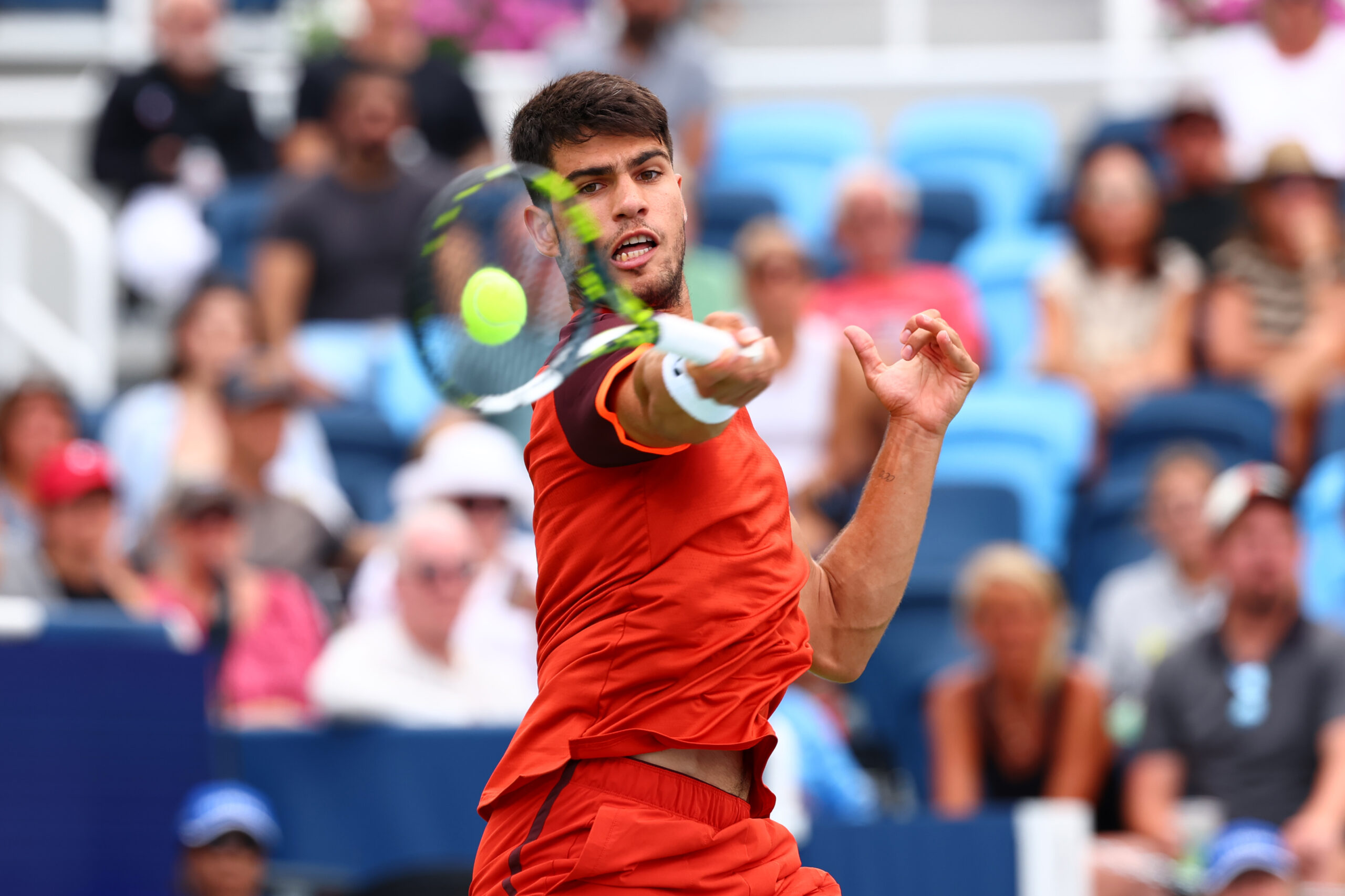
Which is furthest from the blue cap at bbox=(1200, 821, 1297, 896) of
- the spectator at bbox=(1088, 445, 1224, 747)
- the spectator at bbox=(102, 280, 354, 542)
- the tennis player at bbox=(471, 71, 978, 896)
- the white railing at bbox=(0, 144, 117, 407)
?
the white railing at bbox=(0, 144, 117, 407)

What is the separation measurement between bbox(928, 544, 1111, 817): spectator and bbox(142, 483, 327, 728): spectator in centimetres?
211

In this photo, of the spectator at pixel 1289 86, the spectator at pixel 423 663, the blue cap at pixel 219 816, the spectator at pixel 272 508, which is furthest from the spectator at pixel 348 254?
the spectator at pixel 1289 86

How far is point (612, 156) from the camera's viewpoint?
100 inches

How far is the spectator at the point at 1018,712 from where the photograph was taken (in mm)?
6004

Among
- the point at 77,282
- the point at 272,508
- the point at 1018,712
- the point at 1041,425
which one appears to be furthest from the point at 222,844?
the point at 77,282

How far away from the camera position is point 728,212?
944 cm

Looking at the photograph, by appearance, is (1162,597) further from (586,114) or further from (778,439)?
(586,114)

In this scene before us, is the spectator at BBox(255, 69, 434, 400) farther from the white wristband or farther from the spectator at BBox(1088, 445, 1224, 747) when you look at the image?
the white wristband

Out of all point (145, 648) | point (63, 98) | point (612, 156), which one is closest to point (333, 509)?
point (145, 648)

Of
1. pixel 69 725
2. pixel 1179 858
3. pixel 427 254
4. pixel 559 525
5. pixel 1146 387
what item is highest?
pixel 1146 387

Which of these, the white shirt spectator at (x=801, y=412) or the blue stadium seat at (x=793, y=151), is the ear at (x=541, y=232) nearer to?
the white shirt spectator at (x=801, y=412)

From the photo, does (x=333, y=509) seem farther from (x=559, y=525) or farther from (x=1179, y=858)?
(x=559, y=525)

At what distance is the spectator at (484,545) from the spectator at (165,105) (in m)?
3.38

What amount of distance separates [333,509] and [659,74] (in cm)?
298
